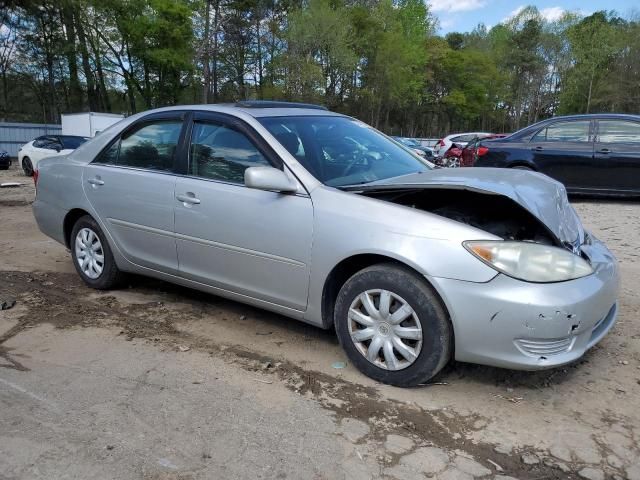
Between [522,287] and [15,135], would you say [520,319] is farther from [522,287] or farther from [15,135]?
[15,135]

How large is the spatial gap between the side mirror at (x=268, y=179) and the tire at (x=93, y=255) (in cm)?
198

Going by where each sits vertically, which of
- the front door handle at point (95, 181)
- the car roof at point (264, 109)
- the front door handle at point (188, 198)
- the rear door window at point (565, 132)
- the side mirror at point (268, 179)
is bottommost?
the front door handle at point (188, 198)

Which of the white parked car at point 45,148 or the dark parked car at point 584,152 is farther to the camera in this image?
the white parked car at point 45,148

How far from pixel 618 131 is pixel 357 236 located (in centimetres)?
756

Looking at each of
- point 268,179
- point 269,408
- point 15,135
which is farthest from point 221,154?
point 15,135

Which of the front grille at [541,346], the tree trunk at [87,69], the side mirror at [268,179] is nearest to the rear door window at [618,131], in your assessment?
the front grille at [541,346]

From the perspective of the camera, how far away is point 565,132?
9023 millimetres

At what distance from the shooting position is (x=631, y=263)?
5480 millimetres

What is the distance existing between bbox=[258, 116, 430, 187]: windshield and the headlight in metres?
1.06

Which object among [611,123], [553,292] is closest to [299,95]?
[611,123]

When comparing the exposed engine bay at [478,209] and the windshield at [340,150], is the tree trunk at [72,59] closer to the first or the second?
the windshield at [340,150]

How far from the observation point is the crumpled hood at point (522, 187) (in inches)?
118

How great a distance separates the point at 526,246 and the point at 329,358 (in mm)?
1410

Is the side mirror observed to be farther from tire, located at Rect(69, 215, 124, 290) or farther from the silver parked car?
tire, located at Rect(69, 215, 124, 290)
